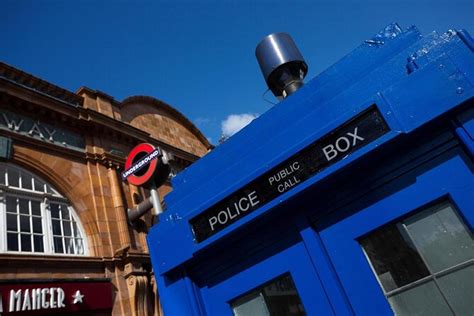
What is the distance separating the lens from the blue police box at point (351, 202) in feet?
7.59

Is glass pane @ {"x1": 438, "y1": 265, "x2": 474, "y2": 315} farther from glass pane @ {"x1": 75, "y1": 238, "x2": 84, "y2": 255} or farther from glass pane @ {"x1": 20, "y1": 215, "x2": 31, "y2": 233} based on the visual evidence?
glass pane @ {"x1": 75, "y1": 238, "x2": 84, "y2": 255}

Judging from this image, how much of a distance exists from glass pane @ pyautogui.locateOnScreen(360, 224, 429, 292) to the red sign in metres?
7.54

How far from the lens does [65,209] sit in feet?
32.6

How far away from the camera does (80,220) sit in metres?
10.0

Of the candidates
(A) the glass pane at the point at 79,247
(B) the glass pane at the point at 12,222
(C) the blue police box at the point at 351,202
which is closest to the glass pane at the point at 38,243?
(B) the glass pane at the point at 12,222

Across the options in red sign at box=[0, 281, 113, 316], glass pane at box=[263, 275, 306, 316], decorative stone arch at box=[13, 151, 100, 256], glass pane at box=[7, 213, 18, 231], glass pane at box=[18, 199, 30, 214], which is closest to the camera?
glass pane at box=[263, 275, 306, 316]

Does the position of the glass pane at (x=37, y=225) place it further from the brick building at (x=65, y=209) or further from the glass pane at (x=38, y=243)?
the glass pane at (x=38, y=243)

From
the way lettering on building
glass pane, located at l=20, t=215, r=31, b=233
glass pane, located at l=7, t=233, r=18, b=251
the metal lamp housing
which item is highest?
the way lettering on building

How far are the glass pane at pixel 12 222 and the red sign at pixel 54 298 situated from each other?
1.48 meters

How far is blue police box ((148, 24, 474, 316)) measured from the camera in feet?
7.59

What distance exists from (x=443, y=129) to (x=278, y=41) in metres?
2.95

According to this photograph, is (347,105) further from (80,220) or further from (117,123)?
(117,123)

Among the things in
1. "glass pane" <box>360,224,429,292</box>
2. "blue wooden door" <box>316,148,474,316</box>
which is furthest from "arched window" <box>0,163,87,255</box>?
"glass pane" <box>360,224,429,292</box>

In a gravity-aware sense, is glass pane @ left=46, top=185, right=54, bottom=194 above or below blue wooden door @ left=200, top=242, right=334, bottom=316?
above
